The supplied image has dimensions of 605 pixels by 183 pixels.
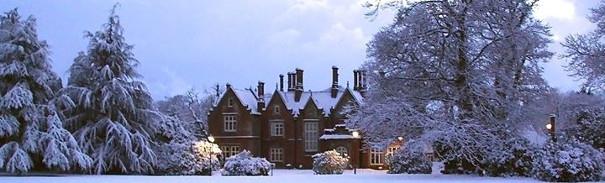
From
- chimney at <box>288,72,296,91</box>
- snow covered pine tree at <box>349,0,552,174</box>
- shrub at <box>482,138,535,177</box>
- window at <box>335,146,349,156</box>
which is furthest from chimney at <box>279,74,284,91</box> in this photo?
shrub at <box>482,138,535,177</box>

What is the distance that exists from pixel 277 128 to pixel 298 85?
3.92 m

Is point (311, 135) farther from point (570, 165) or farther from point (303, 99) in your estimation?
point (570, 165)

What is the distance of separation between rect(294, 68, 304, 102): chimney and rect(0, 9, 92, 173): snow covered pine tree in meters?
29.9

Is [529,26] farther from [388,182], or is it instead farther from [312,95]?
[312,95]

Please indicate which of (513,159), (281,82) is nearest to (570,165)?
(513,159)

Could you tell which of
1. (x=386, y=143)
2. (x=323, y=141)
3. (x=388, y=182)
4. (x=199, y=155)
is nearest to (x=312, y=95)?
(x=323, y=141)

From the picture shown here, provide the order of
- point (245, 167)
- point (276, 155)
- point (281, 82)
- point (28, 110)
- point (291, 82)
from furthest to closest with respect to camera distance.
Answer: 1. point (281, 82)
2. point (291, 82)
3. point (276, 155)
4. point (245, 167)
5. point (28, 110)

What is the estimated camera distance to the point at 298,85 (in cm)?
6016

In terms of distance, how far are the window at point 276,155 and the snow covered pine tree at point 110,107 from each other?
25.4m

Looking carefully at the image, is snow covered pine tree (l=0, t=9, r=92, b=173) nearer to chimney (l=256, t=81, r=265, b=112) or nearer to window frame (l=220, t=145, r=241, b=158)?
window frame (l=220, t=145, r=241, b=158)

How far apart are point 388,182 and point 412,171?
13.6m

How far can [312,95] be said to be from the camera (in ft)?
193

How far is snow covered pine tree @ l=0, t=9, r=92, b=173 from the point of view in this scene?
28734 millimetres

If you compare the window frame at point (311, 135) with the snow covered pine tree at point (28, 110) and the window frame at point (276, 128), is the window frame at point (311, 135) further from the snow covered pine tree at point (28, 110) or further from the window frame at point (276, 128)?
the snow covered pine tree at point (28, 110)
